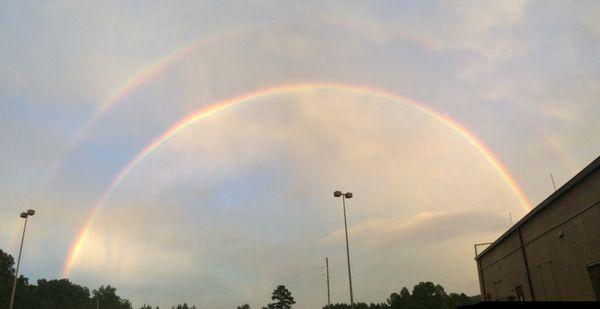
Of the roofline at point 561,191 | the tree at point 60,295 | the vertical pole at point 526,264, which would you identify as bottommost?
the vertical pole at point 526,264

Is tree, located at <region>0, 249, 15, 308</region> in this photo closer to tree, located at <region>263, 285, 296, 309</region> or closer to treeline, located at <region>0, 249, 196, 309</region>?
treeline, located at <region>0, 249, 196, 309</region>

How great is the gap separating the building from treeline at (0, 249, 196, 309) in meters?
114

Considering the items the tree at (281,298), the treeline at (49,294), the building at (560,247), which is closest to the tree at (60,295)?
the treeline at (49,294)

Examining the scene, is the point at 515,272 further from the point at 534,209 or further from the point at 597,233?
the point at 597,233

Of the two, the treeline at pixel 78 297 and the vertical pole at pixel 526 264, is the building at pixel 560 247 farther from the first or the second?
the treeline at pixel 78 297

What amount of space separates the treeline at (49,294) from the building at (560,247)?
→ 114140mm

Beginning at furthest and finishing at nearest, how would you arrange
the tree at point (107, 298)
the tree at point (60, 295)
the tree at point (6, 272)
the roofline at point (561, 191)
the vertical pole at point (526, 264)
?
1. the tree at point (107, 298)
2. the tree at point (60, 295)
3. the tree at point (6, 272)
4. the vertical pole at point (526, 264)
5. the roofline at point (561, 191)

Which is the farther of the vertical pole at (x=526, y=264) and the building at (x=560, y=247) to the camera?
the vertical pole at (x=526, y=264)

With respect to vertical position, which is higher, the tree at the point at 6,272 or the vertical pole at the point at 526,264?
the tree at the point at 6,272

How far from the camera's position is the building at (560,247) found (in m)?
21.8

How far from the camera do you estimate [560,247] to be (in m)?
26.0

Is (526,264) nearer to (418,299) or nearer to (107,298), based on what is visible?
(418,299)

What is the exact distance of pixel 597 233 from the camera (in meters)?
21.3

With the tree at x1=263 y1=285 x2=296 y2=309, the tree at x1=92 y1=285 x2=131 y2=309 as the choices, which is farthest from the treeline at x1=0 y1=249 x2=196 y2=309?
the tree at x1=263 y1=285 x2=296 y2=309
